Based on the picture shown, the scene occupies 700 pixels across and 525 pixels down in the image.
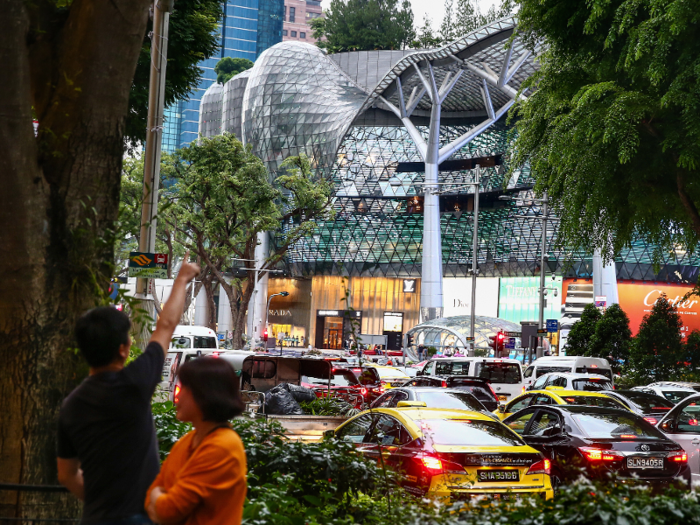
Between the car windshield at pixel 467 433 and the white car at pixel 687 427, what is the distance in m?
4.00

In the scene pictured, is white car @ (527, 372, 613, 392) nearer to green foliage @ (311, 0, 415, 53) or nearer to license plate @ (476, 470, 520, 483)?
license plate @ (476, 470, 520, 483)

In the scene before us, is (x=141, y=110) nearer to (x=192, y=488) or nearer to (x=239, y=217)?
(x=192, y=488)

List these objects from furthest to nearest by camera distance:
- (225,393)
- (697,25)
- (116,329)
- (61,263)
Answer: (697,25)
(61,263)
(116,329)
(225,393)

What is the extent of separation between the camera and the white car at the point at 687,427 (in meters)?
12.2

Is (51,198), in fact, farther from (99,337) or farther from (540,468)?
(540,468)

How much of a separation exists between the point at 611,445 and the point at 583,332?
1090 inches

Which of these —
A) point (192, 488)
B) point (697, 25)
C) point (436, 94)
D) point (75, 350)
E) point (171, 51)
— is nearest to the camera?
point (192, 488)

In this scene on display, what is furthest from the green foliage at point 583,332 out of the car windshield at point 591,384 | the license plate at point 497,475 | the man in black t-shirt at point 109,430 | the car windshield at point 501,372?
the man in black t-shirt at point 109,430

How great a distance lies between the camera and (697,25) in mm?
14508

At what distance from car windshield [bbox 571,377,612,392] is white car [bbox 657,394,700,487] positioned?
789cm

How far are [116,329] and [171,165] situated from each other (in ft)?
139

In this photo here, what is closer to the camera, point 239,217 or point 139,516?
point 139,516

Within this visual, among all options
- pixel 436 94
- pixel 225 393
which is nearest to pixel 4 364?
pixel 225 393

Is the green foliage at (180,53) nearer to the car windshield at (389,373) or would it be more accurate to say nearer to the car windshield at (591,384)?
the car windshield at (389,373)
